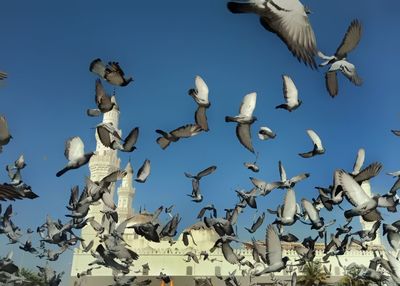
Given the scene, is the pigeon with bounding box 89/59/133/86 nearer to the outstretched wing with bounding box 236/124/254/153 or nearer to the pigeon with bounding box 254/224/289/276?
the outstretched wing with bounding box 236/124/254/153

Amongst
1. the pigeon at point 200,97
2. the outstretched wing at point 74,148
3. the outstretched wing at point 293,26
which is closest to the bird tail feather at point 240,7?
the outstretched wing at point 293,26

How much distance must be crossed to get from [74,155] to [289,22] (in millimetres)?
7652

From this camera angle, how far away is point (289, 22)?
20.2 feet

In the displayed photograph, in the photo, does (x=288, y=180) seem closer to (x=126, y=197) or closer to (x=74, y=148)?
(x=74, y=148)

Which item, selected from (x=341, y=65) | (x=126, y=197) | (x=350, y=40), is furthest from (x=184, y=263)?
(x=350, y=40)

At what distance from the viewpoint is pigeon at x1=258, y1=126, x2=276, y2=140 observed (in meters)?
12.3

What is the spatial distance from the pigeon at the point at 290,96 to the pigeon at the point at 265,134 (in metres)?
1.91

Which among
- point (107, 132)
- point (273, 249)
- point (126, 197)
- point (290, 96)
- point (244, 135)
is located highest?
point (126, 197)

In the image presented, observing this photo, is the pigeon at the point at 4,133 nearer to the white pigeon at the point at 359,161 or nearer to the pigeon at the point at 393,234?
the white pigeon at the point at 359,161

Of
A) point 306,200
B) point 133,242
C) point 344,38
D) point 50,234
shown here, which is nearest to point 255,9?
point 344,38

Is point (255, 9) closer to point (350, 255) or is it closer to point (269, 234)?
point (269, 234)

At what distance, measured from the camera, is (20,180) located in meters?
14.1

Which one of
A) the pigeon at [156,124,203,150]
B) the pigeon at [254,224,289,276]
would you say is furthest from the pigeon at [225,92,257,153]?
the pigeon at [254,224,289,276]

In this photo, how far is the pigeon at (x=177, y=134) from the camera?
1186 centimetres
